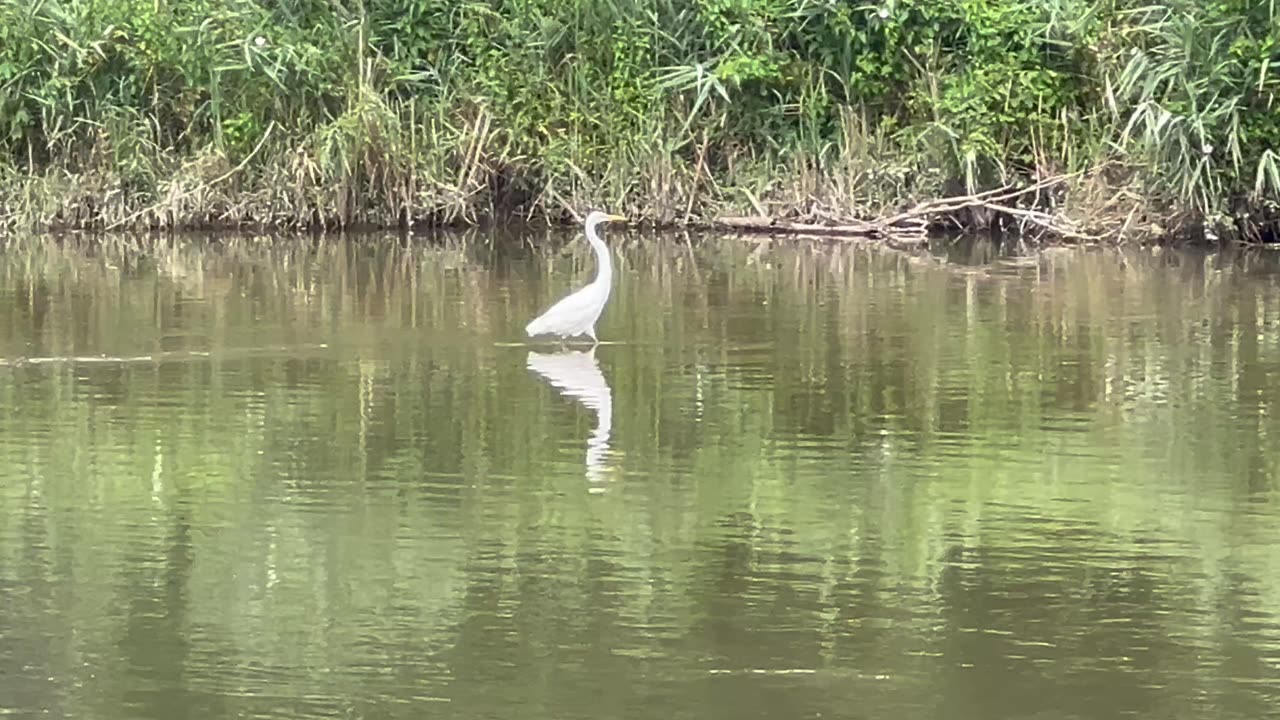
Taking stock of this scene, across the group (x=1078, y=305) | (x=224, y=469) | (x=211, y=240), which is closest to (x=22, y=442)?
(x=224, y=469)

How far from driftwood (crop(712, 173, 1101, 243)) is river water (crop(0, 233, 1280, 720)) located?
13.2ft

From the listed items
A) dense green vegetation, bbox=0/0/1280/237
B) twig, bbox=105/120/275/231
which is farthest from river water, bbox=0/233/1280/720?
twig, bbox=105/120/275/231

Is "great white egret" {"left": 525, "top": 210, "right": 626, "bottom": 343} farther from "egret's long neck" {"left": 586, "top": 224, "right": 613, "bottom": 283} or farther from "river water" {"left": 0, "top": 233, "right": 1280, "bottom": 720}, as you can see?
"river water" {"left": 0, "top": 233, "right": 1280, "bottom": 720}

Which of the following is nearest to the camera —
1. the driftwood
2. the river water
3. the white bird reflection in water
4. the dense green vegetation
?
the river water

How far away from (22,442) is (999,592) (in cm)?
452

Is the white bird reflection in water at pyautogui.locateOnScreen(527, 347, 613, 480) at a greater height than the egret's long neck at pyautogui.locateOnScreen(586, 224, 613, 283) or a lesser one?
lesser

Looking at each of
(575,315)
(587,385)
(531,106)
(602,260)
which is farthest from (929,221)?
(587,385)

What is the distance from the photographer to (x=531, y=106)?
62.1 feet

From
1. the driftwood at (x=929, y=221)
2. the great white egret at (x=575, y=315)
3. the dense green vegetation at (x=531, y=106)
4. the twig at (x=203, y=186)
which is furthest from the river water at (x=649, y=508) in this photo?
the twig at (x=203, y=186)

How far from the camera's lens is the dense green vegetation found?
1789 cm

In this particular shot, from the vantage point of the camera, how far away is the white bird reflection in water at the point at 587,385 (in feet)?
28.6

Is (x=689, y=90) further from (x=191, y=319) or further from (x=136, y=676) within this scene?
(x=136, y=676)

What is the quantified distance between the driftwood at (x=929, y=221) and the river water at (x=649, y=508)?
4009 mm

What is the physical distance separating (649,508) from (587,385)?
2.65m
